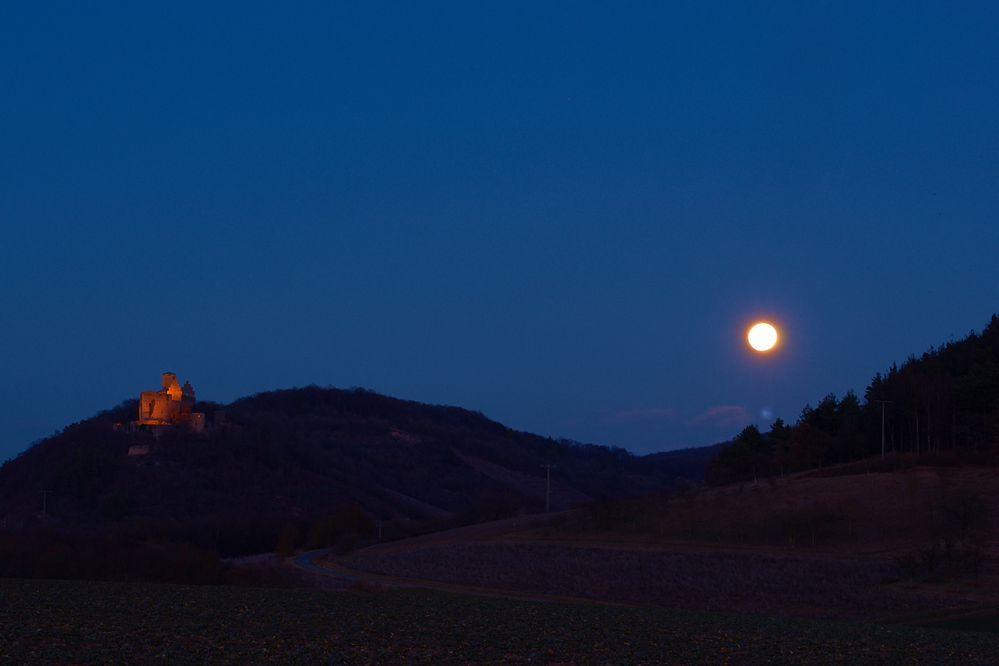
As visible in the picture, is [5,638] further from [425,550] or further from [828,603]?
[425,550]

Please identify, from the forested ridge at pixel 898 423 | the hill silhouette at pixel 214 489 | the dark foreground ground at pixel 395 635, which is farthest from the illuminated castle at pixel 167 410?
the dark foreground ground at pixel 395 635

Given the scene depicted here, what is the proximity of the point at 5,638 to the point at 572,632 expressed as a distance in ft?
42.0

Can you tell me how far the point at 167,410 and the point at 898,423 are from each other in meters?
114

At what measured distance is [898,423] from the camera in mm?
117250

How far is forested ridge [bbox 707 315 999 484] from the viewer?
107 metres

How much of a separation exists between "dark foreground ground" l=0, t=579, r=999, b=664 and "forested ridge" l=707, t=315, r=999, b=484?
7840 centimetres

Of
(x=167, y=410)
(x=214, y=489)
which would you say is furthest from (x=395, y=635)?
(x=167, y=410)

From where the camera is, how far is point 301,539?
115 metres

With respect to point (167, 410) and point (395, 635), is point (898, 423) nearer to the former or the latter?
point (395, 635)

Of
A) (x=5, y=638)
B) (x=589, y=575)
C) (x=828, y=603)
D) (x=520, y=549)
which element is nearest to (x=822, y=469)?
(x=520, y=549)

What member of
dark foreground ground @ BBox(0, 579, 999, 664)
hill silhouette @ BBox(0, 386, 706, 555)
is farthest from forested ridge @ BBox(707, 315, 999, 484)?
dark foreground ground @ BBox(0, 579, 999, 664)

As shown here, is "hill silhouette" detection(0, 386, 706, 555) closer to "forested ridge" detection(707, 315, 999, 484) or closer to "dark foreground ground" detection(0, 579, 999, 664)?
"forested ridge" detection(707, 315, 999, 484)

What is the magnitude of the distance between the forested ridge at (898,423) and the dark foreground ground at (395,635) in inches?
3087

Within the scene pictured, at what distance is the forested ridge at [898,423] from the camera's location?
10706 cm
